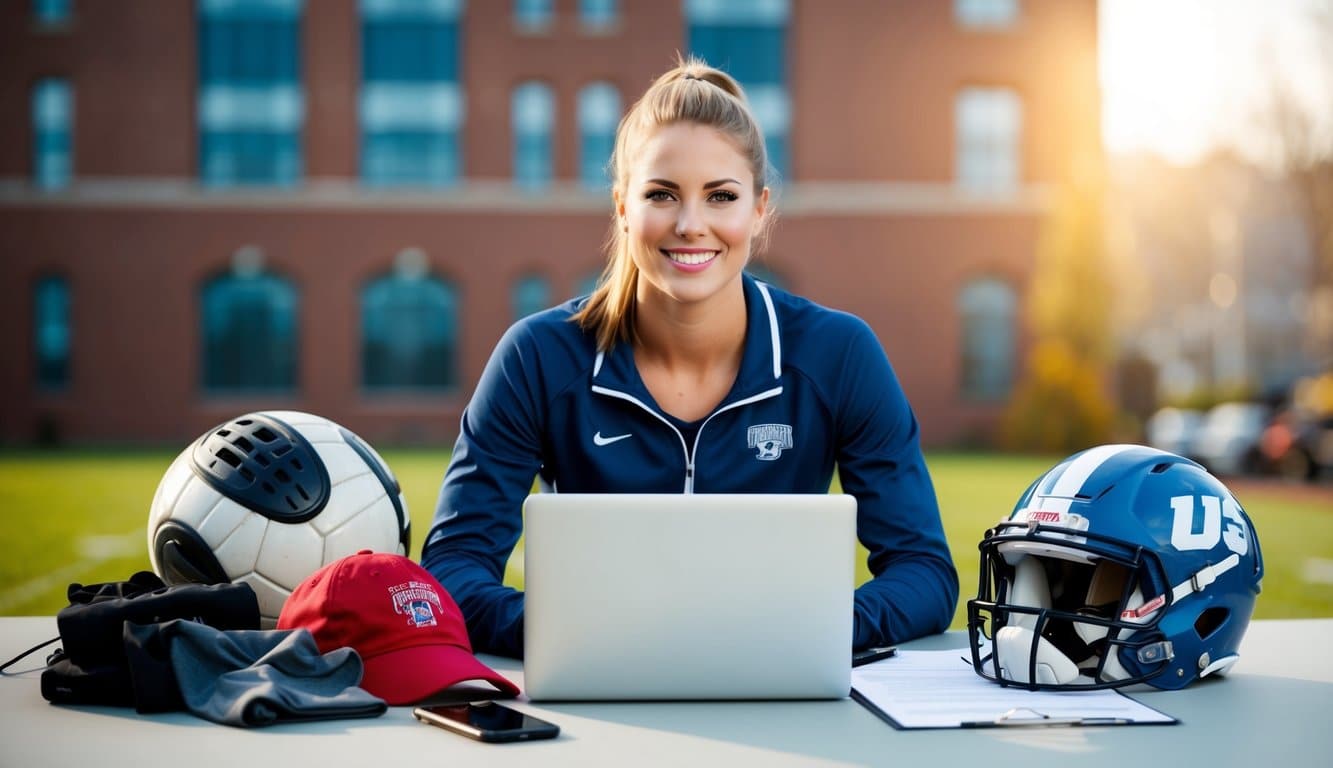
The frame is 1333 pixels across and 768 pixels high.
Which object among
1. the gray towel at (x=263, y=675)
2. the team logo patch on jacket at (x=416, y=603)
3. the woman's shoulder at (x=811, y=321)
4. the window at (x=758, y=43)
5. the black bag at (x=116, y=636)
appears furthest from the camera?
the window at (x=758, y=43)

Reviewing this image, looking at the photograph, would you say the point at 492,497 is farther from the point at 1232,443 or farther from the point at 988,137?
the point at 988,137

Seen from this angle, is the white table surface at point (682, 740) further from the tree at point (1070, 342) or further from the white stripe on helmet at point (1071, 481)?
the tree at point (1070, 342)

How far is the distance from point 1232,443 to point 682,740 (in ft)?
81.6

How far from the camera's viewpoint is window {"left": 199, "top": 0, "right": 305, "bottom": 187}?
26609 mm

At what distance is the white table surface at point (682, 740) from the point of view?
1.72m

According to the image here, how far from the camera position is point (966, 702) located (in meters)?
2.06

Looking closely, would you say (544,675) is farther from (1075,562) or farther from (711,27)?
(711,27)

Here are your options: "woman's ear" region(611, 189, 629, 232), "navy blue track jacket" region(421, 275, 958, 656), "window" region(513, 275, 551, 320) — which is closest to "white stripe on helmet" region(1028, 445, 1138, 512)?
"navy blue track jacket" region(421, 275, 958, 656)

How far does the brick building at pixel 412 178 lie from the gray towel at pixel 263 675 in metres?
25.2

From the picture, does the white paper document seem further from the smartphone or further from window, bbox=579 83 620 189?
window, bbox=579 83 620 189

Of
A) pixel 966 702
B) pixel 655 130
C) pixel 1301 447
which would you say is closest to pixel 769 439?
pixel 655 130

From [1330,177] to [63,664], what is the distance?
105 feet

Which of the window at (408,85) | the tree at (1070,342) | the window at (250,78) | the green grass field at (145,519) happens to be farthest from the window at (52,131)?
the tree at (1070,342)

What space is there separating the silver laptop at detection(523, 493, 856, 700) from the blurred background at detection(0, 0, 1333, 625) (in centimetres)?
2422
